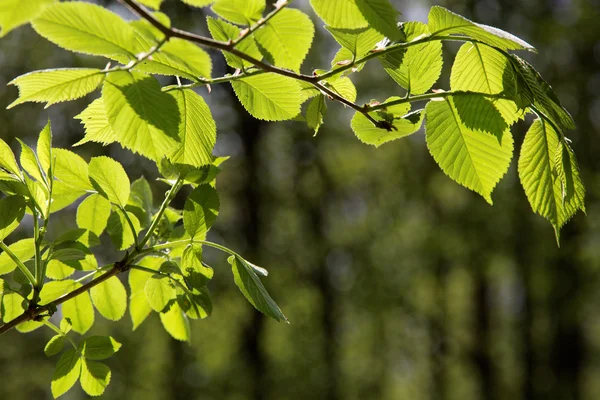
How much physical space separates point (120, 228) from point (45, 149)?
0.22 m

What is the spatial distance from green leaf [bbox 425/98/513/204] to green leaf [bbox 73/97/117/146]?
1.47ft

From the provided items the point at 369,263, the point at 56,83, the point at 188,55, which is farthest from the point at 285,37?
the point at 369,263

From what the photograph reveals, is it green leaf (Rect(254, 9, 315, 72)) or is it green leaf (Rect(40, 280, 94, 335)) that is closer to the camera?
green leaf (Rect(254, 9, 315, 72))

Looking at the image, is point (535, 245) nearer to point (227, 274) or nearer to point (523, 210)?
point (523, 210)

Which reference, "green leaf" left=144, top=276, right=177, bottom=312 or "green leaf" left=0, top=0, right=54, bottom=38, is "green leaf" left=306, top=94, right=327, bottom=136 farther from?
"green leaf" left=0, top=0, right=54, bottom=38

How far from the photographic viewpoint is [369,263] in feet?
44.6

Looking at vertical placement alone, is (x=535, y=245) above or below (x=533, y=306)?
above

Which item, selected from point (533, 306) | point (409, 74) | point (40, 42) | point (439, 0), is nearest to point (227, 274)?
point (40, 42)

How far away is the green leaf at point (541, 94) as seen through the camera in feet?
2.46

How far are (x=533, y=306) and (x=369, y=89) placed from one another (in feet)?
18.5

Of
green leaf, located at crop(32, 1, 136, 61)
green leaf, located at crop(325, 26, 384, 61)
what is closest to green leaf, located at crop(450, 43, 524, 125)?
green leaf, located at crop(325, 26, 384, 61)

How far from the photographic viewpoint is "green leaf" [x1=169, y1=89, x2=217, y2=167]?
80 cm

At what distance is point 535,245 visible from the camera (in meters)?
11.5

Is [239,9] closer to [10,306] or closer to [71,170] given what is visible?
[71,170]
